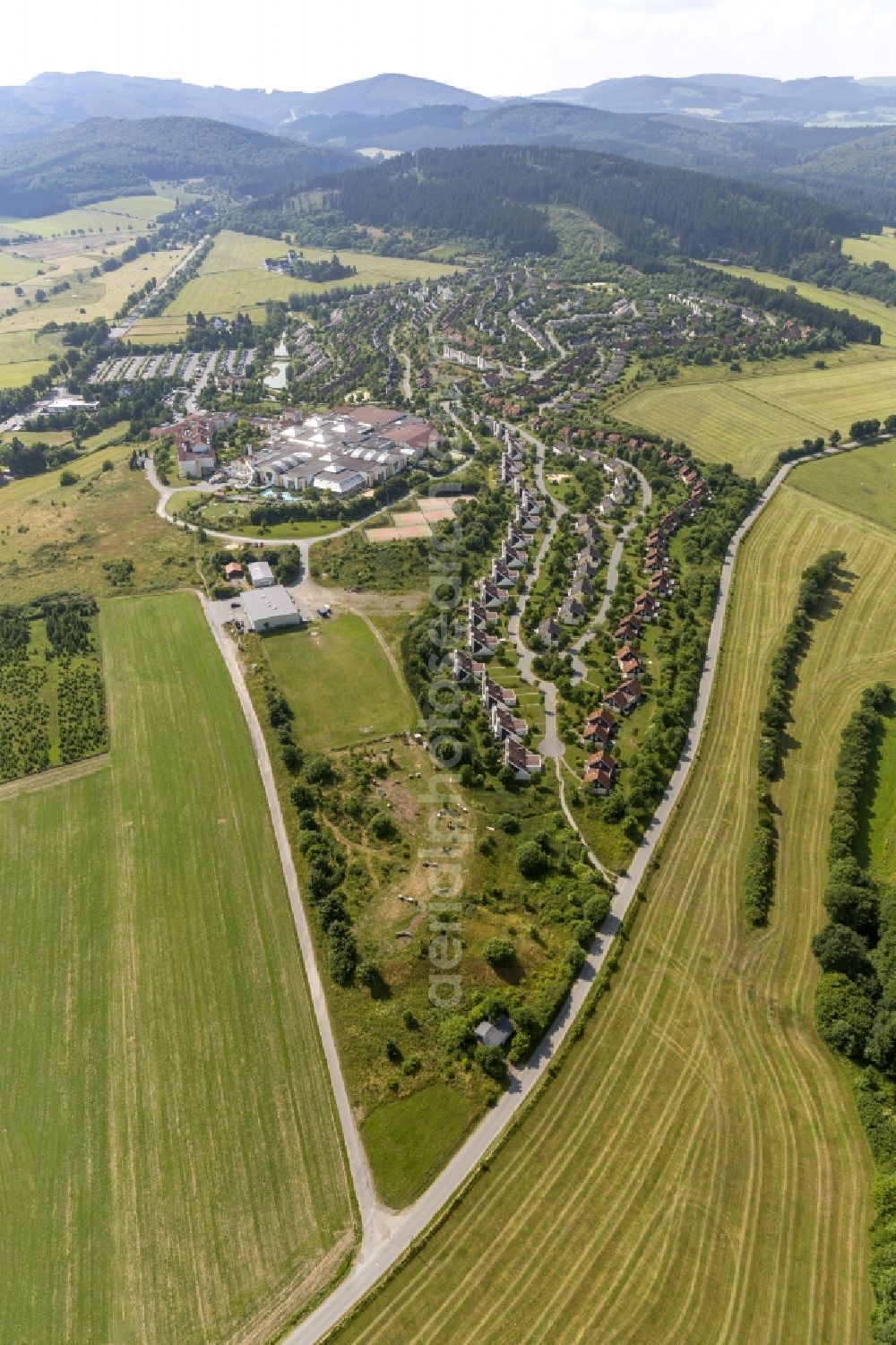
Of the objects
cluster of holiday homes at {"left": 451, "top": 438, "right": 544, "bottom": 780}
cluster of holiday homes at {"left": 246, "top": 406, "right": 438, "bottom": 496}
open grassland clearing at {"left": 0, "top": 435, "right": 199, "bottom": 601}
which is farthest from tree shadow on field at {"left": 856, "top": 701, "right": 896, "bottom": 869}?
cluster of holiday homes at {"left": 246, "top": 406, "right": 438, "bottom": 496}

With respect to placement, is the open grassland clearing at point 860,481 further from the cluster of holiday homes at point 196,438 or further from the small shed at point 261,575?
the cluster of holiday homes at point 196,438

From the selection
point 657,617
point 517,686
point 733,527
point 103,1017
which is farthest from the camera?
point 733,527

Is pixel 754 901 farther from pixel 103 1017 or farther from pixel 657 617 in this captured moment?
pixel 103 1017

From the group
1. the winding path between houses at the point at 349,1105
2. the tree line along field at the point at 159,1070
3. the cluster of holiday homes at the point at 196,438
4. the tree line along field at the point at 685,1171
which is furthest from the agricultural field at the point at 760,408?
the tree line along field at the point at 159,1070

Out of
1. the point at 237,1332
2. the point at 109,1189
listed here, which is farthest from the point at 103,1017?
the point at 237,1332

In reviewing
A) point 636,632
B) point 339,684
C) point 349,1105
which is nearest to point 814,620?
point 636,632

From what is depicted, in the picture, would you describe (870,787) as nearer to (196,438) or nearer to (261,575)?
(261,575)
